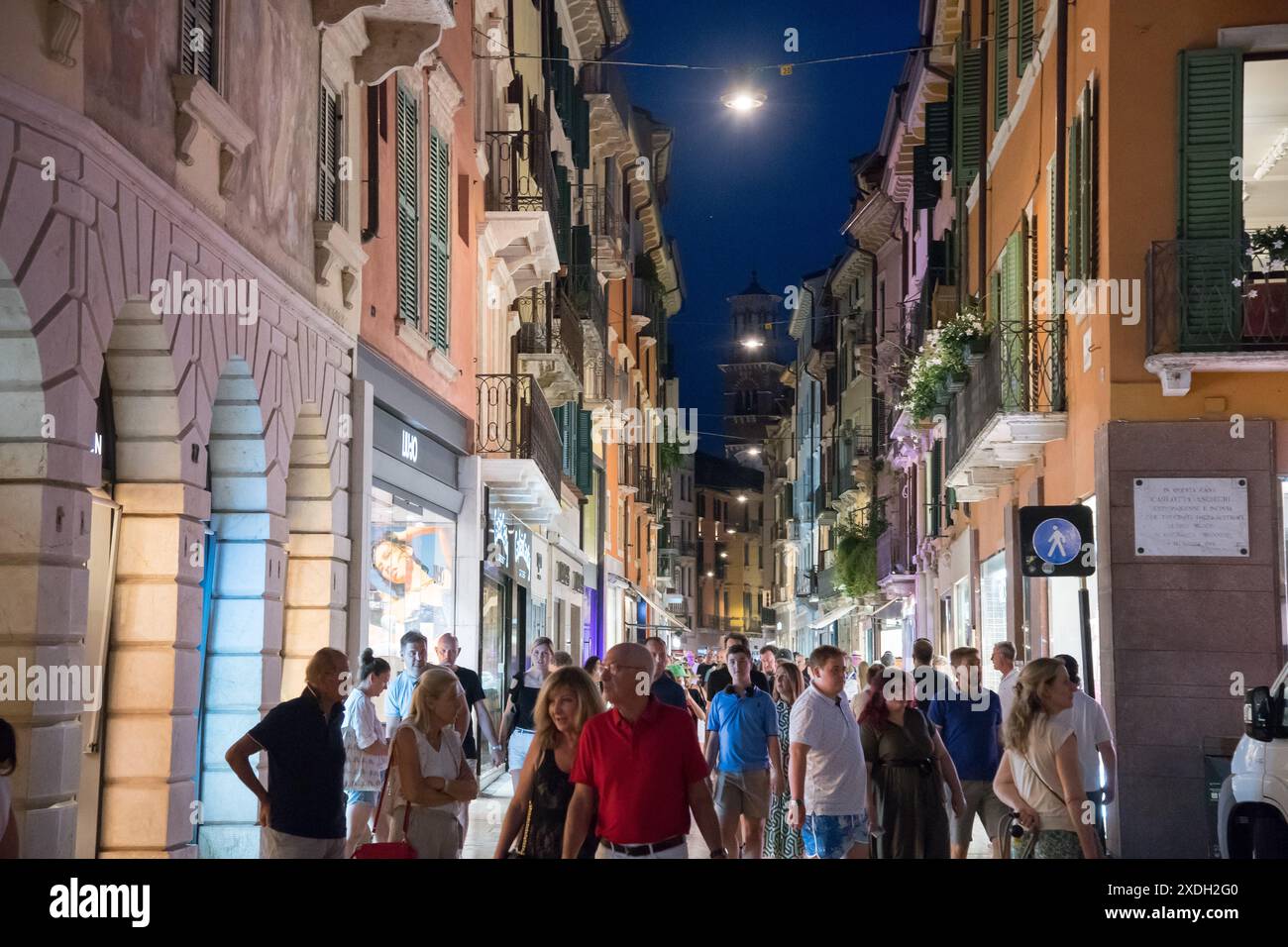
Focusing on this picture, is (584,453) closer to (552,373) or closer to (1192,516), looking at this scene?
(552,373)

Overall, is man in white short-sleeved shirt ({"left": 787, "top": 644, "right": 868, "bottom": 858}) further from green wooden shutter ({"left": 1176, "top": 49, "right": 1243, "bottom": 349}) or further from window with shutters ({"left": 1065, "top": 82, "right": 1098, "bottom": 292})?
window with shutters ({"left": 1065, "top": 82, "right": 1098, "bottom": 292})

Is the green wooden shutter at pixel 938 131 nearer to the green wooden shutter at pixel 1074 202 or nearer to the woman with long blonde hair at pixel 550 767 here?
the green wooden shutter at pixel 1074 202

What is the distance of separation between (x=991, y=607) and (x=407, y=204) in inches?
393

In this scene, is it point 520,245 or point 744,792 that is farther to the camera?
point 520,245

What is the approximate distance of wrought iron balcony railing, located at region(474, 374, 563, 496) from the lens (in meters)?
23.0

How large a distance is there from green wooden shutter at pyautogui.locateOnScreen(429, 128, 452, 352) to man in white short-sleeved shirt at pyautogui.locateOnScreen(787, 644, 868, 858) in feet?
32.1

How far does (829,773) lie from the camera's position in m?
10.3

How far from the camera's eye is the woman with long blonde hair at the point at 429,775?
346 inches

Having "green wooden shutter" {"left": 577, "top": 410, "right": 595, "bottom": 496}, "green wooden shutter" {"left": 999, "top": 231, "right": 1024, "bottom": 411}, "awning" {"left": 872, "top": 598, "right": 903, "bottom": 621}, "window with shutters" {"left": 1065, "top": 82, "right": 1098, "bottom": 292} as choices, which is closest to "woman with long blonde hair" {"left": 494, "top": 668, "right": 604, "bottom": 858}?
"window with shutters" {"left": 1065, "top": 82, "right": 1098, "bottom": 292}

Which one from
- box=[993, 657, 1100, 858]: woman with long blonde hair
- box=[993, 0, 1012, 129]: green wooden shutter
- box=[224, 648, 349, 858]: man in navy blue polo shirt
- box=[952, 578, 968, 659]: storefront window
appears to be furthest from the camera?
box=[952, 578, 968, 659]: storefront window

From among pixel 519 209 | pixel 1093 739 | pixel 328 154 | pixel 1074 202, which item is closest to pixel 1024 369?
pixel 1074 202

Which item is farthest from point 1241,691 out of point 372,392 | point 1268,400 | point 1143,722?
point 372,392
